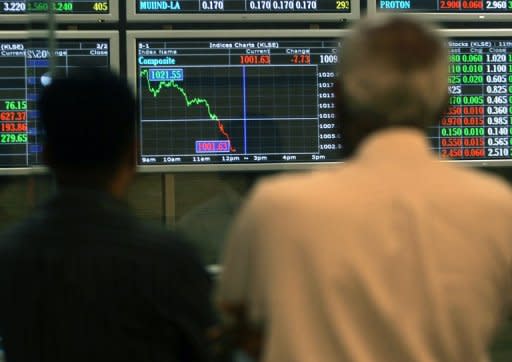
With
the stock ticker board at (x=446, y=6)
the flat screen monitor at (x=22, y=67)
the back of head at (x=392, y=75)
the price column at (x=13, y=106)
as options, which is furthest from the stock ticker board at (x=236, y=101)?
the back of head at (x=392, y=75)

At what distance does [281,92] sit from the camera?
3.24m

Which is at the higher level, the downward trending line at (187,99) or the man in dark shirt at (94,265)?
the downward trending line at (187,99)

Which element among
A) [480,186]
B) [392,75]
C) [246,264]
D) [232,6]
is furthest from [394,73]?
[232,6]

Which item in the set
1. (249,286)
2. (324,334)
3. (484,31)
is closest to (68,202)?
(249,286)

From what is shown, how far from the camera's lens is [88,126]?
144cm

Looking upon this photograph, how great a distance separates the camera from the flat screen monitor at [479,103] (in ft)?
11.1

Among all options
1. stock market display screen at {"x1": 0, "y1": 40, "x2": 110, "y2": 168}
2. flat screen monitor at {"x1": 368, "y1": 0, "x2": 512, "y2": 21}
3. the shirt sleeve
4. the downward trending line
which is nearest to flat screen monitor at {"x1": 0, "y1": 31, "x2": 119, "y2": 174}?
stock market display screen at {"x1": 0, "y1": 40, "x2": 110, "y2": 168}

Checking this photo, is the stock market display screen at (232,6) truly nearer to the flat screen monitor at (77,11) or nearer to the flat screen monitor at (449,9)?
the flat screen monitor at (77,11)

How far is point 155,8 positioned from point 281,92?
49cm

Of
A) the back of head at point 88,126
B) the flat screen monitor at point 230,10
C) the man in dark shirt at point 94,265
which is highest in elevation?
the flat screen monitor at point 230,10

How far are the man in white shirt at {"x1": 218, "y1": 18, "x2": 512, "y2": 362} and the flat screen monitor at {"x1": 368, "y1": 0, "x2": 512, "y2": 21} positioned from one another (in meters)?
2.14

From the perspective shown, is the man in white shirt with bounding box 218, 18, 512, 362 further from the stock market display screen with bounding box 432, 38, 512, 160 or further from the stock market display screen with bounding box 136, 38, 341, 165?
the stock market display screen with bounding box 432, 38, 512, 160

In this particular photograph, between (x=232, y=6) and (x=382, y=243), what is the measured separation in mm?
2163

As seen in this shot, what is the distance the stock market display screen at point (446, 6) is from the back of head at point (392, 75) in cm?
214
